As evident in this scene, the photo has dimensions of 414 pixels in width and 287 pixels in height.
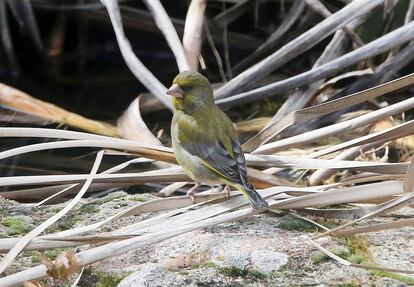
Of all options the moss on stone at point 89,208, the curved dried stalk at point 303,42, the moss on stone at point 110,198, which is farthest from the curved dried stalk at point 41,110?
the moss on stone at point 89,208

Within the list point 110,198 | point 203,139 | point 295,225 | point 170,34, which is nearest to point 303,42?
point 170,34

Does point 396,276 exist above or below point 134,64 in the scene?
below

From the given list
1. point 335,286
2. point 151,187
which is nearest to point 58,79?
point 151,187

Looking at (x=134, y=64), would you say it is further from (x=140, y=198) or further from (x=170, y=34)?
(x=140, y=198)

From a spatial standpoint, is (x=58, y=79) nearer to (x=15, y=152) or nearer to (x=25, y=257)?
(x=15, y=152)

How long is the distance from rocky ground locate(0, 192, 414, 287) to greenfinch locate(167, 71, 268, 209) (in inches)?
8.9

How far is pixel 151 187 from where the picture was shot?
13.8ft

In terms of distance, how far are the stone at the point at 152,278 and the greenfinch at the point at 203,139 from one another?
21.1 inches

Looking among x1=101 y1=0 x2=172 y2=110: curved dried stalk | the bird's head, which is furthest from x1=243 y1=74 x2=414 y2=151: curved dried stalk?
x1=101 y1=0 x2=172 y2=110: curved dried stalk

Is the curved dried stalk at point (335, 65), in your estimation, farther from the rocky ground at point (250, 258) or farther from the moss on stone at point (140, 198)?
the rocky ground at point (250, 258)

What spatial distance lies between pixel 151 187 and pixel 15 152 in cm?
136

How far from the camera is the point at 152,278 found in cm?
231

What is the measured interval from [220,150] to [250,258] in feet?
2.77

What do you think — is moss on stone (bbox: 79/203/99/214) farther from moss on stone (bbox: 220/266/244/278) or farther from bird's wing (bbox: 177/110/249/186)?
moss on stone (bbox: 220/266/244/278)
